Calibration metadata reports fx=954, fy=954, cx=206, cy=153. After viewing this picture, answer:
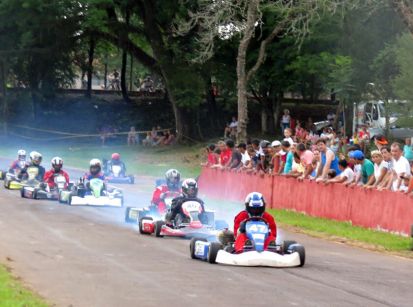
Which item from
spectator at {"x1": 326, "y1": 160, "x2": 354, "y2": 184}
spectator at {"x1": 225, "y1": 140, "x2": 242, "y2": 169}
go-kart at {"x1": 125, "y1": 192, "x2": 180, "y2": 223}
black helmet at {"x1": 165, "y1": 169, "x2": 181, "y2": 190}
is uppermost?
spectator at {"x1": 225, "y1": 140, "x2": 242, "y2": 169}

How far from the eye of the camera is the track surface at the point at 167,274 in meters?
10.4

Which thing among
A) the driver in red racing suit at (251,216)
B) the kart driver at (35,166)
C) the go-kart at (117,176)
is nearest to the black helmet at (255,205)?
the driver in red racing suit at (251,216)

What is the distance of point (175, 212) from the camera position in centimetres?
1698

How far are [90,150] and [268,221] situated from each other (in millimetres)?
37844

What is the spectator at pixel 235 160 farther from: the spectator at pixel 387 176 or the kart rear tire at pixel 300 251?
the kart rear tire at pixel 300 251

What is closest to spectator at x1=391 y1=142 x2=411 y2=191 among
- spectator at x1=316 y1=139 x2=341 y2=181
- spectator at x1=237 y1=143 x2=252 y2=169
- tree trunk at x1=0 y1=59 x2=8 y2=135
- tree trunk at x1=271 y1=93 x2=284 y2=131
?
spectator at x1=316 y1=139 x2=341 y2=181

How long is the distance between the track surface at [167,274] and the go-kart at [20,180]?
879 centimetres

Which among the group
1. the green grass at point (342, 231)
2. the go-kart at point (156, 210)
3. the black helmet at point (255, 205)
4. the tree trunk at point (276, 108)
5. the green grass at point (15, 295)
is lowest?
the green grass at point (15, 295)

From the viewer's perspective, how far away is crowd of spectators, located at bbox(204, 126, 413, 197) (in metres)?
18.4

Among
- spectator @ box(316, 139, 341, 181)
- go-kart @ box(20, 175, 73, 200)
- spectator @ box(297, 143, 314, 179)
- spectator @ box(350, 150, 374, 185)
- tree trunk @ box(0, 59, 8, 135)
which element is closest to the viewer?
spectator @ box(350, 150, 374, 185)

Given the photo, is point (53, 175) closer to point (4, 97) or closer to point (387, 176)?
point (387, 176)

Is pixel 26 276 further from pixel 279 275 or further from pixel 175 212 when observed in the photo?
pixel 175 212

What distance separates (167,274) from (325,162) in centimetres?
966

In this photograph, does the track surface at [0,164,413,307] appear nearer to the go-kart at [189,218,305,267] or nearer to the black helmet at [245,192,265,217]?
the go-kart at [189,218,305,267]
